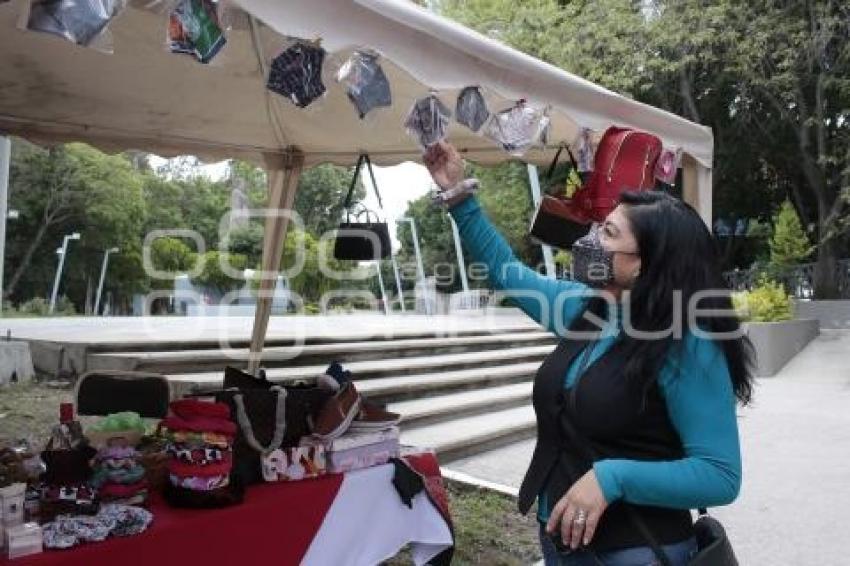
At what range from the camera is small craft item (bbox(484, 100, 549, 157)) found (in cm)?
341

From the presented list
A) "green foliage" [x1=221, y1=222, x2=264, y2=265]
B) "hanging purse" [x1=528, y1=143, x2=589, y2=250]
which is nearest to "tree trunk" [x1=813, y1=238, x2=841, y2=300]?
"hanging purse" [x1=528, y1=143, x2=589, y2=250]

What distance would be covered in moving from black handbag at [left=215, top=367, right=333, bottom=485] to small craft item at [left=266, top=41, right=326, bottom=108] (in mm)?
1179

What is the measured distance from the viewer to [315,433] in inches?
116

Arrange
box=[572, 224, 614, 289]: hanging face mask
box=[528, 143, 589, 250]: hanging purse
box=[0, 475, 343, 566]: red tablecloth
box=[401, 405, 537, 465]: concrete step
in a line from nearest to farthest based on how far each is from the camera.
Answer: box=[572, 224, 614, 289]: hanging face mask < box=[0, 475, 343, 566]: red tablecloth < box=[528, 143, 589, 250]: hanging purse < box=[401, 405, 537, 465]: concrete step

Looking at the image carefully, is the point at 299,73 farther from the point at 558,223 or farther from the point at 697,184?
the point at 697,184

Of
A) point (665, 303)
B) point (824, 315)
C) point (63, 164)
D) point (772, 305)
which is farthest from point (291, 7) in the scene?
point (63, 164)

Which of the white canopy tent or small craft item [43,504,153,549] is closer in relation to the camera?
small craft item [43,504,153,549]

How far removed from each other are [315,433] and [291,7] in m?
1.63

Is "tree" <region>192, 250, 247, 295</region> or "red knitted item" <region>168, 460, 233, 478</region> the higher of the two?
"tree" <region>192, 250, 247, 295</region>

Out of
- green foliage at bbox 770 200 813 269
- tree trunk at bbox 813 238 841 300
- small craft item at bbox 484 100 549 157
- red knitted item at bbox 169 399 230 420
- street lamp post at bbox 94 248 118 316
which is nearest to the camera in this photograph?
red knitted item at bbox 169 399 230 420

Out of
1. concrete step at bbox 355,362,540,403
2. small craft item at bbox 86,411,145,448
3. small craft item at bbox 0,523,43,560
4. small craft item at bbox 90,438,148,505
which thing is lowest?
concrete step at bbox 355,362,540,403

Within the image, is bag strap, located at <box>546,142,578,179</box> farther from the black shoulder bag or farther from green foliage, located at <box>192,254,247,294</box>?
green foliage, located at <box>192,254,247,294</box>

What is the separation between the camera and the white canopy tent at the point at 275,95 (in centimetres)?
255

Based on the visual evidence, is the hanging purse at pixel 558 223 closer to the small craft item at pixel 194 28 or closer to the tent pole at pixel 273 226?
the small craft item at pixel 194 28
